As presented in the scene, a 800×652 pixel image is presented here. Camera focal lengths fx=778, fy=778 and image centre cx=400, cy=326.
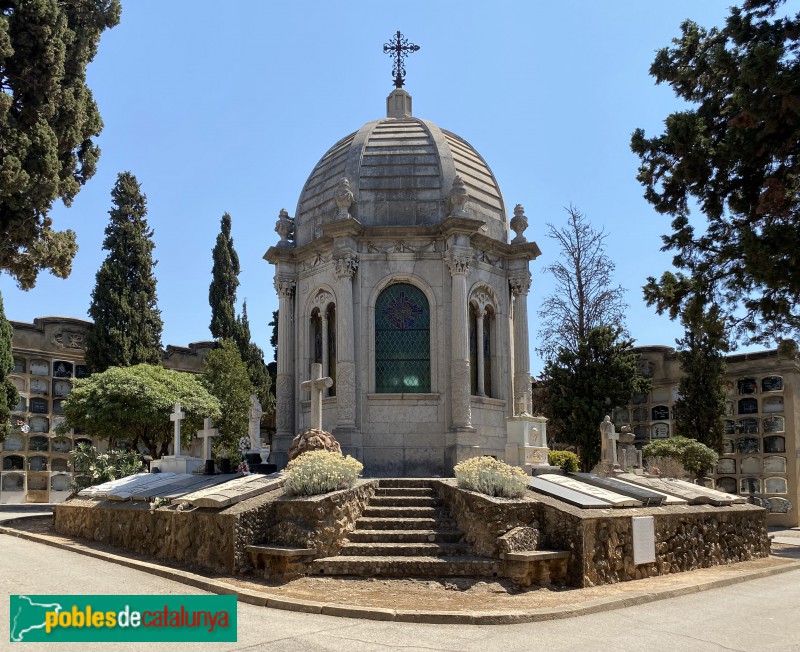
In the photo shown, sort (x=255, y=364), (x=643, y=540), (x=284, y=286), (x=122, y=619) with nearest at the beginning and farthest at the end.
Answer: (x=122, y=619)
(x=643, y=540)
(x=284, y=286)
(x=255, y=364)

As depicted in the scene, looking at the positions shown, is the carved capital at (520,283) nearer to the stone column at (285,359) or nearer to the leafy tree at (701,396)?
the stone column at (285,359)

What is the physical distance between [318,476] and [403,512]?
5.44 feet

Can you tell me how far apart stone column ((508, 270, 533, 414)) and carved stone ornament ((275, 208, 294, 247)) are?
19.0ft

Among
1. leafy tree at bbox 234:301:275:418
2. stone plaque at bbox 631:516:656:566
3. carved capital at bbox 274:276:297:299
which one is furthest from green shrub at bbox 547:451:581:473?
leafy tree at bbox 234:301:275:418

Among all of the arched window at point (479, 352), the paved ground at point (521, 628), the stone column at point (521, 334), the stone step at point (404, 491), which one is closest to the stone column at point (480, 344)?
the arched window at point (479, 352)

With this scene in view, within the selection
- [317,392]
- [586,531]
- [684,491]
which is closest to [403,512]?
[586,531]

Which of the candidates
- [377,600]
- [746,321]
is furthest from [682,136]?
[377,600]

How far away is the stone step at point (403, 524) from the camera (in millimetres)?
12336

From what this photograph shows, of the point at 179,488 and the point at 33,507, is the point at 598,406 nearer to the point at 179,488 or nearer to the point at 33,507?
the point at 179,488

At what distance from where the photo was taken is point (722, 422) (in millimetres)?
30406

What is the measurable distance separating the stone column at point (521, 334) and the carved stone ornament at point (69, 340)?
22.9 m

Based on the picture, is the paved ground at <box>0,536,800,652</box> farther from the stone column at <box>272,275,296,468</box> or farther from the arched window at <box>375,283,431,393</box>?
the stone column at <box>272,275,296,468</box>

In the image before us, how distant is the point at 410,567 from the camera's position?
35.8 ft

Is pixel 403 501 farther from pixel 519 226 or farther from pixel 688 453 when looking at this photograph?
pixel 688 453
